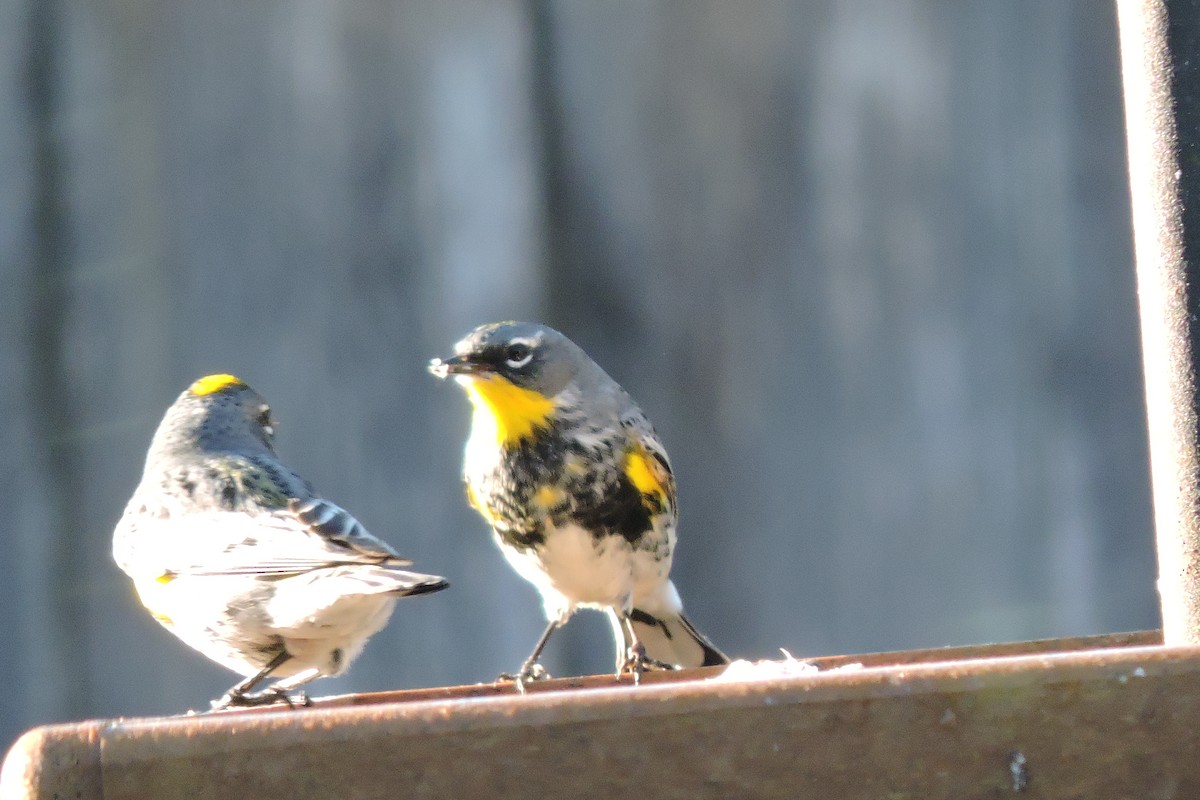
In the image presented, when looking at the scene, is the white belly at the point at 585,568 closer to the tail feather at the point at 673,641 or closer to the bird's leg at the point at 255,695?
the tail feather at the point at 673,641

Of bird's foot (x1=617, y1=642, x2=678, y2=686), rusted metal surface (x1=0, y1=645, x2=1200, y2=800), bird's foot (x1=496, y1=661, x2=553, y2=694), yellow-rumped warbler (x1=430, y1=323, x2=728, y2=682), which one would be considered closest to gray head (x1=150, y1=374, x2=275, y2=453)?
yellow-rumped warbler (x1=430, y1=323, x2=728, y2=682)

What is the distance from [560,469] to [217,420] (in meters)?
0.86

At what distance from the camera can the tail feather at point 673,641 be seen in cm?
336

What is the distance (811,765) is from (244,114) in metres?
2.84

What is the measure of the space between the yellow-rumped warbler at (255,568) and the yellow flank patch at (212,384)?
0.20 meters

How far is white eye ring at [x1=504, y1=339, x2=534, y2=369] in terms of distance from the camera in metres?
2.92

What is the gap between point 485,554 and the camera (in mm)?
3855

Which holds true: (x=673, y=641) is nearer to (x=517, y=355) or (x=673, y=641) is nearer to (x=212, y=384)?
(x=517, y=355)

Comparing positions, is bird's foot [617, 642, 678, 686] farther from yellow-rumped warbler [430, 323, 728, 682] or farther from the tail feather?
the tail feather

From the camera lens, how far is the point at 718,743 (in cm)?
132

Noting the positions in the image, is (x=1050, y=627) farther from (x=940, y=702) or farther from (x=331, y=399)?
(x=940, y=702)

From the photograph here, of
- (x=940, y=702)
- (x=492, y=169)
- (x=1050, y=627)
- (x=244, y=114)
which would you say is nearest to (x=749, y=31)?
(x=492, y=169)

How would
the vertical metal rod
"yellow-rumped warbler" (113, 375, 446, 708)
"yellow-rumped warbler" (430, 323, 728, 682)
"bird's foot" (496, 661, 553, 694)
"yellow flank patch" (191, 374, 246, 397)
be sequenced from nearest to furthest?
the vertical metal rod, "yellow-rumped warbler" (113, 375, 446, 708), "bird's foot" (496, 661, 553, 694), "yellow-rumped warbler" (430, 323, 728, 682), "yellow flank patch" (191, 374, 246, 397)

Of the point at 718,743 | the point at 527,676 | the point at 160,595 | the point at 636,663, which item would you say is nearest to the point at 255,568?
the point at 160,595
